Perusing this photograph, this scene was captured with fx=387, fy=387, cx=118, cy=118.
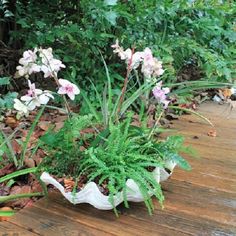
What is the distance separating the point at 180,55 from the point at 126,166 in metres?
1.92

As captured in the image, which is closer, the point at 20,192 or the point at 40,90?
the point at 40,90

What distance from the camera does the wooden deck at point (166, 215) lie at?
128 cm

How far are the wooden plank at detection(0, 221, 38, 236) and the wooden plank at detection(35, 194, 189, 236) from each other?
0.46 ft

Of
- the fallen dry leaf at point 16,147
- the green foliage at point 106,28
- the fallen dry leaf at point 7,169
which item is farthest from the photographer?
the green foliage at point 106,28

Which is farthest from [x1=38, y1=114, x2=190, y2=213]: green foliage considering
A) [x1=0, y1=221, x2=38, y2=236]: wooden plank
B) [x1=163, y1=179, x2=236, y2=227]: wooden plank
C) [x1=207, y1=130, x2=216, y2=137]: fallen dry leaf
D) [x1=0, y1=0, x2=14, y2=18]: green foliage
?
[x1=0, y1=0, x2=14, y2=18]: green foliage

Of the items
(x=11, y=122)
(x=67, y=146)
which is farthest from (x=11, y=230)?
(x=11, y=122)

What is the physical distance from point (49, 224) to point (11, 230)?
0.41 feet

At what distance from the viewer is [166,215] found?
1.38 meters

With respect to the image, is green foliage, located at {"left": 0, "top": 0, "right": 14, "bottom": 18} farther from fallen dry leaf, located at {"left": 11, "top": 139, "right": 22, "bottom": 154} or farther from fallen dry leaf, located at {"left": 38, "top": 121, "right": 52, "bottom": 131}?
fallen dry leaf, located at {"left": 11, "top": 139, "right": 22, "bottom": 154}

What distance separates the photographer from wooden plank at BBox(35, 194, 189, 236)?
127cm

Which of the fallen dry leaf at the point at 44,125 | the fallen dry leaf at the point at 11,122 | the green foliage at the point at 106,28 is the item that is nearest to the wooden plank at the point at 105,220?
the fallen dry leaf at the point at 44,125

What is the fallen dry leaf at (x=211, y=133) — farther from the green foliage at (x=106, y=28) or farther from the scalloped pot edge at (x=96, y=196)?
the scalloped pot edge at (x=96, y=196)

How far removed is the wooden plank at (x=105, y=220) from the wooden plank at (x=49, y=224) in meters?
0.02

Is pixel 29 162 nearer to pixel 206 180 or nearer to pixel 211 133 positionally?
pixel 206 180
